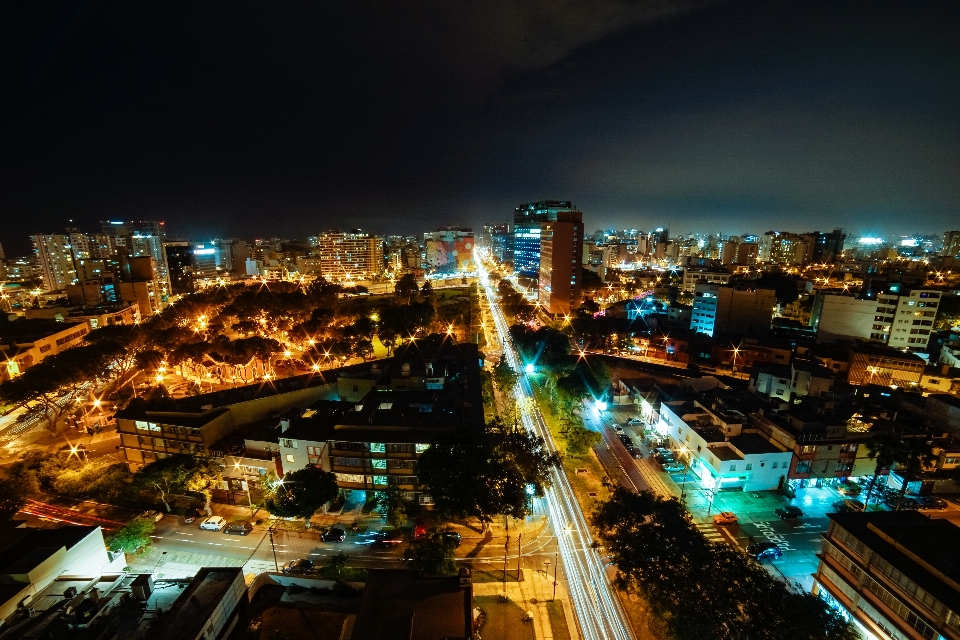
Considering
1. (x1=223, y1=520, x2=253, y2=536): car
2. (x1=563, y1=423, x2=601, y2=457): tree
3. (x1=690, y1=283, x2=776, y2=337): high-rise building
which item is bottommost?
(x1=223, y1=520, x2=253, y2=536): car

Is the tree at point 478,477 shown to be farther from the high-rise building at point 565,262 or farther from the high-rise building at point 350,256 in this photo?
the high-rise building at point 350,256

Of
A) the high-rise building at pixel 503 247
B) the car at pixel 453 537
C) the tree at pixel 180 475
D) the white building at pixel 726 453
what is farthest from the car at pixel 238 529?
the high-rise building at pixel 503 247

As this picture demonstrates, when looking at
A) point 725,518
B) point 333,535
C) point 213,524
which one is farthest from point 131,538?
point 725,518

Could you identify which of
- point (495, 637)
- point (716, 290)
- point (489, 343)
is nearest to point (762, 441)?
point (495, 637)

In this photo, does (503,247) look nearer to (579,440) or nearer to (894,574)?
(579,440)

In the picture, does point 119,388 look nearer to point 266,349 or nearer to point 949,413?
point 266,349

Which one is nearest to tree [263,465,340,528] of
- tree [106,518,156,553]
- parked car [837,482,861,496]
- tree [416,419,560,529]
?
tree [416,419,560,529]

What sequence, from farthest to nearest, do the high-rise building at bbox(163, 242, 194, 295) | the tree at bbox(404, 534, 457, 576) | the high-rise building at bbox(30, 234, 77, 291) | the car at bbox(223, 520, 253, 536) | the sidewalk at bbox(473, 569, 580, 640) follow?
the high-rise building at bbox(30, 234, 77, 291) → the high-rise building at bbox(163, 242, 194, 295) → the car at bbox(223, 520, 253, 536) → the sidewalk at bbox(473, 569, 580, 640) → the tree at bbox(404, 534, 457, 576)

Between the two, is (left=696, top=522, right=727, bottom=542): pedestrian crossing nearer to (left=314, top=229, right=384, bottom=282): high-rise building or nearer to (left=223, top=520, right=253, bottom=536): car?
(left=223, top=520, right=253, bottom=536): car
